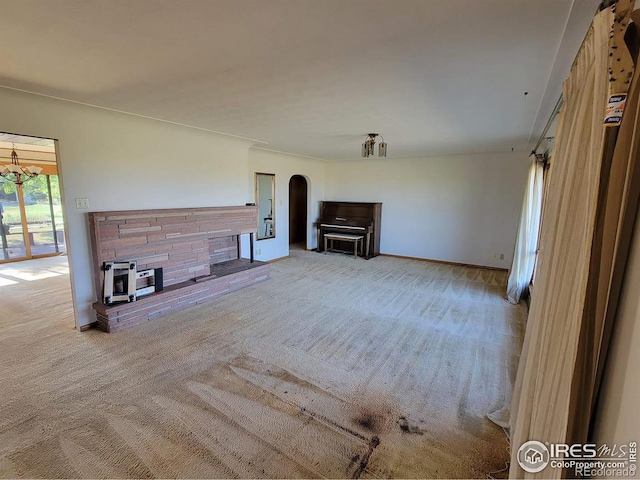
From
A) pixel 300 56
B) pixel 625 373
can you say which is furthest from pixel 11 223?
pixel 625 373

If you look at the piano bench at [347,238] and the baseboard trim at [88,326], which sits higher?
the piano bench at [347,238]

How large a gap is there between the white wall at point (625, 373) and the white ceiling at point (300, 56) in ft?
4.05

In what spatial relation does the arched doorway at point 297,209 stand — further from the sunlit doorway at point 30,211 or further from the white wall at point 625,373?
the white wall at point 625,373

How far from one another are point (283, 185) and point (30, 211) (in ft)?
18.3

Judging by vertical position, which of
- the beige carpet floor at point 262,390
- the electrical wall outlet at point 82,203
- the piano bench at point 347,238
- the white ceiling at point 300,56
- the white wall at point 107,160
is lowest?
the beige carpet floor at point 262,390

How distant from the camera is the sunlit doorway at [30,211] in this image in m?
6.02

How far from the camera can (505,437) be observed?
1.82 metres

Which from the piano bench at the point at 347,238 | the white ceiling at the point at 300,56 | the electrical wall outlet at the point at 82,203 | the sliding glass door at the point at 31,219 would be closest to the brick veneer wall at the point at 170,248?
the electrical wall outlet at the point at 82,203

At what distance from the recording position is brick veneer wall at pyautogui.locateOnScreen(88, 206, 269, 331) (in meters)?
3.14

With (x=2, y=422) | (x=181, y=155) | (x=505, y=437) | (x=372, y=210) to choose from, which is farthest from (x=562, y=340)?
(x=372, y=210)

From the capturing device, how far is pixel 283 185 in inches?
249

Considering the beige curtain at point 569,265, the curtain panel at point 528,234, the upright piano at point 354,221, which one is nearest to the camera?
the beige curtain at point 569,265

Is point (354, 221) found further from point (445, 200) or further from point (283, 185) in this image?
point (445, 200)

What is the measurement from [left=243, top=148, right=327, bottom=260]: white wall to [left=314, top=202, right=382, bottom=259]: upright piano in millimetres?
317
